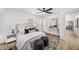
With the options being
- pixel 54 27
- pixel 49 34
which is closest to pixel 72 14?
pixel 54 27

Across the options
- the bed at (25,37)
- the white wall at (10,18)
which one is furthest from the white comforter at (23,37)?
the white wall at (10,18)

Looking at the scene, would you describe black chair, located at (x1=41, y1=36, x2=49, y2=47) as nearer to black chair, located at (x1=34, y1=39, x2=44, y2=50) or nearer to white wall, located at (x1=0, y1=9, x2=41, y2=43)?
black chair, located at (x1=34, y1=39, x2=44, y2=50)

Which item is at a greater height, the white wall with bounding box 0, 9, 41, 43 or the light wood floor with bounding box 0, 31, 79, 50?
the white wall with bounding box 0, 9, 41, 43

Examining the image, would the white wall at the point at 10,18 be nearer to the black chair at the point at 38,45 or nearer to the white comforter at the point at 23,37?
the white comforter at the point at 23,37

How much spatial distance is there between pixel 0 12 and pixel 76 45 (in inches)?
59.1

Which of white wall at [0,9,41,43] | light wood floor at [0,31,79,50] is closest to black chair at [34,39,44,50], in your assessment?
light wood floor at [0,31,79,50]

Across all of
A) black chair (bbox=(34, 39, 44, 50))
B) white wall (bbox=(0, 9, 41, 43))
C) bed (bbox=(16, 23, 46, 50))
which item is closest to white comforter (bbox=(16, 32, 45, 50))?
bed (bbox=(16, 23, 46, 50))

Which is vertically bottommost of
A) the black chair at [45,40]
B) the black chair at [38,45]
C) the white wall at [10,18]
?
the black chair at [38,45]

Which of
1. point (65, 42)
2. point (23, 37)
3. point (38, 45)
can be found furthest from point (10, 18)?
point (65, 42)

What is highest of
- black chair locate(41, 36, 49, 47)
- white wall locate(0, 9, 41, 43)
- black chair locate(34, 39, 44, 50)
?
white wall locate(0, 9, 41, 43)

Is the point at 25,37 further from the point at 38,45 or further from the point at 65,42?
the point at 65,42

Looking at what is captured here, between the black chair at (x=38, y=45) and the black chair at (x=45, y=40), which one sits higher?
the black chair at (x=45, y=40)
